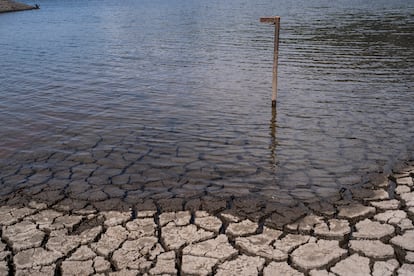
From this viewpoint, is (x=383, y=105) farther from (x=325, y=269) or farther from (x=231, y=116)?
(x=325, y=269)

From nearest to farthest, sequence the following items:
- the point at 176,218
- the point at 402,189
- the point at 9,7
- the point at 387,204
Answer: the point at 176,218 < the point at 387,204 < the point at 402,189 < the point at 9,7

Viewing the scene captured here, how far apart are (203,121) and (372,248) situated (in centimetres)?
557

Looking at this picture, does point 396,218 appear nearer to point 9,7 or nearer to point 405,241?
point 405,241

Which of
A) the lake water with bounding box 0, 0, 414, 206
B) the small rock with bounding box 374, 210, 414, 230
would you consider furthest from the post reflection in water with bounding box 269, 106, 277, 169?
the small rock with bounding box 374, 210, 414, 230

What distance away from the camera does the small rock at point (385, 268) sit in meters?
4.28

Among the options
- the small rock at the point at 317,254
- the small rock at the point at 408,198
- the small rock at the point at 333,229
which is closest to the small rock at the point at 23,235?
the small rock at the point at 317,254

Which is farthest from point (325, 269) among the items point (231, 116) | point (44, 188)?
point (231, 116)

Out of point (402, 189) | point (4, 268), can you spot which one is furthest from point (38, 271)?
point (402, 189)

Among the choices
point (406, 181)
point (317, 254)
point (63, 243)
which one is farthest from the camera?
point (406, 181)

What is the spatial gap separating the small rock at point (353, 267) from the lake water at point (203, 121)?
156cm

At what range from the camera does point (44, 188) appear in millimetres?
6543

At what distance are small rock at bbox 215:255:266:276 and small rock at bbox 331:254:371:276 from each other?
820mm

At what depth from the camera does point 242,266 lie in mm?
4488

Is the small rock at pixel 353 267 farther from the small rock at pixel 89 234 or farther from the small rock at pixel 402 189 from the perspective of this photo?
the small rock at pixel 89 234
